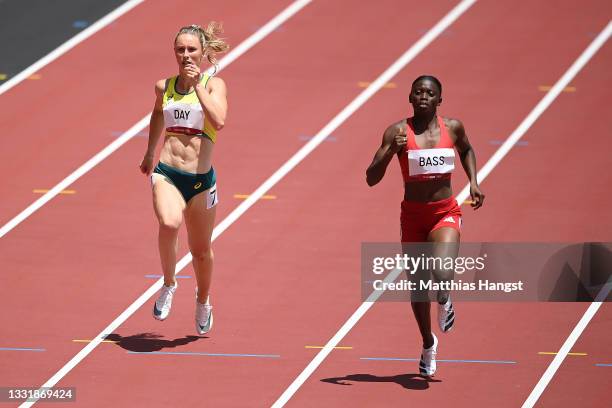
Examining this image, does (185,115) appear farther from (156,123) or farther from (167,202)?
(167,202)

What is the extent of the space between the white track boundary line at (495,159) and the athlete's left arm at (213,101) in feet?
6.69

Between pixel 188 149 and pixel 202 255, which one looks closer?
pixel 188 149

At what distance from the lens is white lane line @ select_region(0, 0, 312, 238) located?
545 inches

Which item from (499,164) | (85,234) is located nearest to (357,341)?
(85,234)

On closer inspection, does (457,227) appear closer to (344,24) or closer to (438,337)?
(438,337)

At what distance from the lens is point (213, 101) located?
1051cm

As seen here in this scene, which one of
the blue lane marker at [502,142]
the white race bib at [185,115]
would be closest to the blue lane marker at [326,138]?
the blue lane marker at [502,142]

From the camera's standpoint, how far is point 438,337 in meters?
11.3

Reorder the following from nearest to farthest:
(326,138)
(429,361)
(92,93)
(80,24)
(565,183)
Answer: (429,361) < (565,183) < (326,138) < (92,93) < (80,24)

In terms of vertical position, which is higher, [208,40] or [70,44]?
[70,44]

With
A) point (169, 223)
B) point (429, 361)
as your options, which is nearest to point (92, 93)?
point (169, 223)

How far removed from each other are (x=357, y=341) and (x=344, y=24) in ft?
27.5

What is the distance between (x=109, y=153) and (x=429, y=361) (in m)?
6.34

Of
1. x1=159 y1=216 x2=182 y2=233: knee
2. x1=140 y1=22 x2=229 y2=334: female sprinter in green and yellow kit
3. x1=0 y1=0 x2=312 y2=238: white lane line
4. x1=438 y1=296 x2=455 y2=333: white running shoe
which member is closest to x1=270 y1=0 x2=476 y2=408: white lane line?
x1=438 y1=296 x2=455 y2=333: white running shoe
